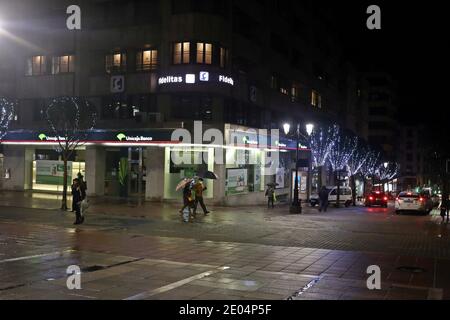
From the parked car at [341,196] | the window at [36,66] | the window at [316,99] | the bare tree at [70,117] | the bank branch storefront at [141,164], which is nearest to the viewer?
the bare tree at [70,117]

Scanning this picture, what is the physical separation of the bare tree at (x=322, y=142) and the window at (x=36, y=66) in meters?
24.2

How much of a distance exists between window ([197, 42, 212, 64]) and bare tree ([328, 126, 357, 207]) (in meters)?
25.2

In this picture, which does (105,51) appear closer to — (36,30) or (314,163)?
(36,30)

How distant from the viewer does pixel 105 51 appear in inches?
1359

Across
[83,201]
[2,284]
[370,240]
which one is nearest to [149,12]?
[83,201]

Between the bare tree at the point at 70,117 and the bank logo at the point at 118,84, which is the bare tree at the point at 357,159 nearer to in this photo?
the bank logo at the point at 118,84

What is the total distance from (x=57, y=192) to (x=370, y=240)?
83.4ft

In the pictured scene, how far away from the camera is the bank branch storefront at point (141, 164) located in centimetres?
3203

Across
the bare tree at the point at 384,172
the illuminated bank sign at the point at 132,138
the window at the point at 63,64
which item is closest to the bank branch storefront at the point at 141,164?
the illuminated bank sign at the point at 132,138

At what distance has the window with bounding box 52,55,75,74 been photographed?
3591cm

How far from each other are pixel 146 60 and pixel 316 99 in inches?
1009

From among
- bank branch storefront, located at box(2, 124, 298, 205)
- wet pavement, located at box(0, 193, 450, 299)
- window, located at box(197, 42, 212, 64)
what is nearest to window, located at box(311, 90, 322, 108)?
bank branch storefront, located at box(2, 124, 298, 205)

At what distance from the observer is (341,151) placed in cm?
5656

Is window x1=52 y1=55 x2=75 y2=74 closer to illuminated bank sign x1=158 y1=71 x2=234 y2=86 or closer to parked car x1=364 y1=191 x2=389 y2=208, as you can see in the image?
illuminated bank sign x1=158 y1=71 x2=234 y2=86
